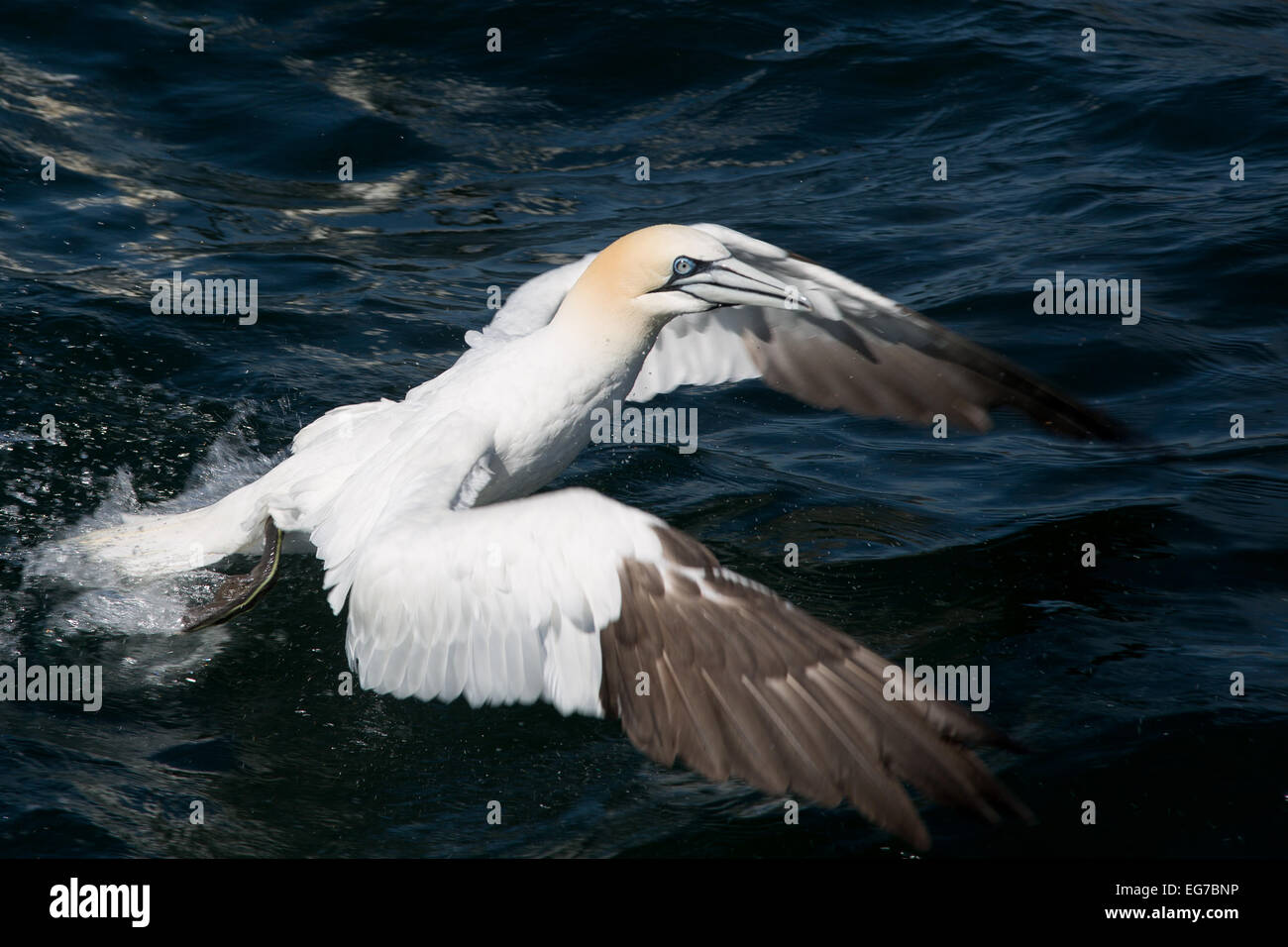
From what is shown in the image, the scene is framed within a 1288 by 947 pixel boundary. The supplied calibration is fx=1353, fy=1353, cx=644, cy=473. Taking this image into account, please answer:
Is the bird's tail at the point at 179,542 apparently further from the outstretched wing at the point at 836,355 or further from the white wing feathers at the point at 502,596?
the white wing feathers at the point at 502,596

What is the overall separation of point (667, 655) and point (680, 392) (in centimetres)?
401

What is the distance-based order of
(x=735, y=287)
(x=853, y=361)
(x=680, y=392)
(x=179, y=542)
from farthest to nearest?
(x=680, y=392)
(x=853, y=361)
(x=179, y=542)
(x=735, y=287)

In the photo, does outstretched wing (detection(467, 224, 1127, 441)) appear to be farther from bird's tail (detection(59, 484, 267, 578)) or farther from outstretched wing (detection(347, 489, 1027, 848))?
outstretched wing (detection(347, 489, 1027, 848))

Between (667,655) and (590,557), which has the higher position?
(590,557)

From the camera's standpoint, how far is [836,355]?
20.7 ft

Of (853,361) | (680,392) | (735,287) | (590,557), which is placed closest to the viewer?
(590,557)

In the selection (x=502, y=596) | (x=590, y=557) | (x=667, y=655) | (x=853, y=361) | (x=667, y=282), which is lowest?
(x=667, y=655)

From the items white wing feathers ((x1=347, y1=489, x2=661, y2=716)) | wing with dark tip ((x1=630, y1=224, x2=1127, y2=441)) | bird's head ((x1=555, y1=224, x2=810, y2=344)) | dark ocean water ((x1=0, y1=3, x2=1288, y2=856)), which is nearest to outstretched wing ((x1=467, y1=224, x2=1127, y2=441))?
wing with dark tip ((x1=630, y1=224, x2=1127, y2=441))

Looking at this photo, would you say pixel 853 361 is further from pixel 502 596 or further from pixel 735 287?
pixel 502 596

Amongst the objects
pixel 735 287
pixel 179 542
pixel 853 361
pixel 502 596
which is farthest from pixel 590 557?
pixel 853 361

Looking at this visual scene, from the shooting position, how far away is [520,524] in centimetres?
391

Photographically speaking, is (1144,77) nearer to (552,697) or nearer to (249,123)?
(249,123)

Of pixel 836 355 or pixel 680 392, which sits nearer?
pixel 836 355
